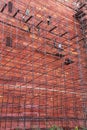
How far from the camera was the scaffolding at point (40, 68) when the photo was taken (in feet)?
11.6

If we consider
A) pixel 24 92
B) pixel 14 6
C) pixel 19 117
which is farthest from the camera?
pixel 14 6

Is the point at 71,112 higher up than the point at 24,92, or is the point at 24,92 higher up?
the point at 24,92

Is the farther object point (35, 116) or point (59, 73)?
point (59, 73)

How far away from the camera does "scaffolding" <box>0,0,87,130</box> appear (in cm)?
352

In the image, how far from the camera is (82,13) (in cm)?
520

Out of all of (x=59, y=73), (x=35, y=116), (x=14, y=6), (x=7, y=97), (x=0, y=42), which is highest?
(x=14, y=6)

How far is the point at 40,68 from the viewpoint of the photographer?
4.07 metres

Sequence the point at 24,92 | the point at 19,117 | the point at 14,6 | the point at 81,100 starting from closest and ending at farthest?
the point at 19,117 → the point at 24,92 → the point at 14,6 → the point at 81,100

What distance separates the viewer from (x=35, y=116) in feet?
11.9

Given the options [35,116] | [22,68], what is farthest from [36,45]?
[35,116]

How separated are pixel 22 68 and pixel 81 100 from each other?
1.43 m

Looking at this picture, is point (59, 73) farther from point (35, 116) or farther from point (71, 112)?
point (35, 116)

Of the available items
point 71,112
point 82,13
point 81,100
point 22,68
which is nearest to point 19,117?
point 22,68

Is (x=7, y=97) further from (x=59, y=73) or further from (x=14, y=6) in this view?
(x=14, y=6)
